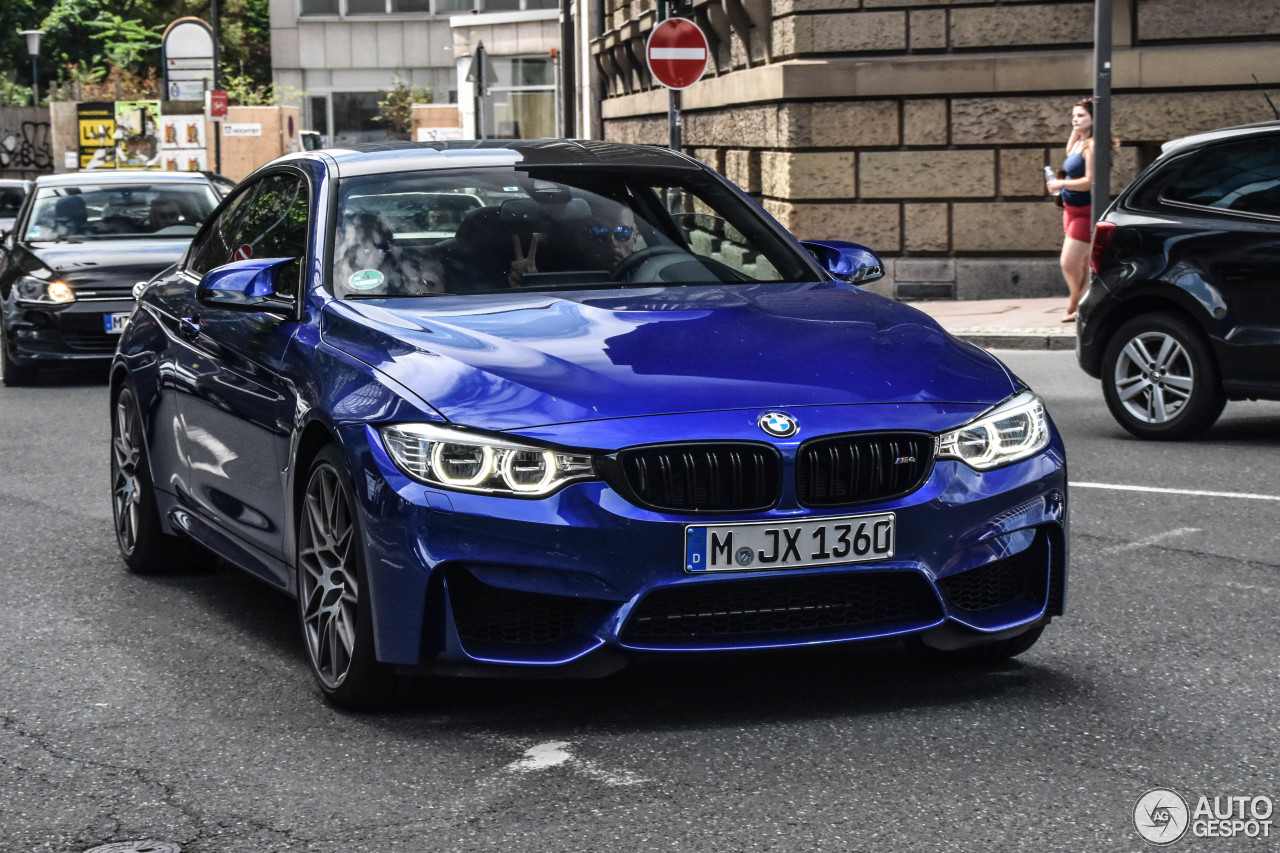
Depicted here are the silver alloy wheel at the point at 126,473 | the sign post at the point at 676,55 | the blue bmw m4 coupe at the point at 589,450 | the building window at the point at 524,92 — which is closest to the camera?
the blue bmw m4 coupe at the point at 589,450

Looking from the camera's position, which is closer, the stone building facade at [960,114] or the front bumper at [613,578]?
the front bumper at [613,578]

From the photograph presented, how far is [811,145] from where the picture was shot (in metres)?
21.0

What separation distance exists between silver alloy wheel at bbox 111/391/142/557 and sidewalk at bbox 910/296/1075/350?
8.55 meters

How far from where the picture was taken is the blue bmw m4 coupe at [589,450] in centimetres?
473

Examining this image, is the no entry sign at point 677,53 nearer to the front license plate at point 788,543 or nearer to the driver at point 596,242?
the driver at point 596,242

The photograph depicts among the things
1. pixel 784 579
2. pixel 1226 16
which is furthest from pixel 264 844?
pixel 1226 16

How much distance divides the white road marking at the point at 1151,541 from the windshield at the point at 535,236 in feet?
6.46

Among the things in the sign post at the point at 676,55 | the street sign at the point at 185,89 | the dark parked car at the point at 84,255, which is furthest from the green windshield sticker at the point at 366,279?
the street sign at the point at 185,89

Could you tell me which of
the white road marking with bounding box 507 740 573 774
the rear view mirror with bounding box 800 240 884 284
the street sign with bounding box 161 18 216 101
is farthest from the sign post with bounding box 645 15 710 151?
the street sign with bounding box 161 18 216 101

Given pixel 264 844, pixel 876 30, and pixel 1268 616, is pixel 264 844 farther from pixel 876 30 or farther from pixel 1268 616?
pixel 876 30

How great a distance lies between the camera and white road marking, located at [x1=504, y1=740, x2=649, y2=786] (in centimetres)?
451

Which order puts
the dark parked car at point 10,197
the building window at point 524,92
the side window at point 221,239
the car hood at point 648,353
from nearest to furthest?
the car hood at point 648,353 → the side window at point 221,239 → the dark parked car at point 10,197 → the building window at point 524,92

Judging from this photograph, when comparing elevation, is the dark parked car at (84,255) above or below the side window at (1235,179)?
below

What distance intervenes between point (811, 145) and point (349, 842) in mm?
17432
